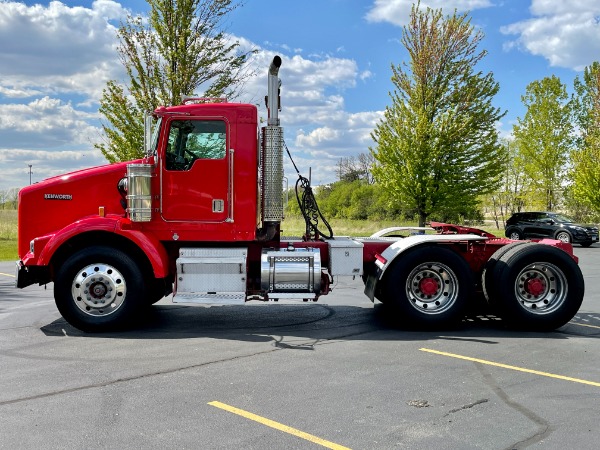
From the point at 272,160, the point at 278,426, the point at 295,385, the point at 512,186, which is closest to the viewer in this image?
the point at 278,426

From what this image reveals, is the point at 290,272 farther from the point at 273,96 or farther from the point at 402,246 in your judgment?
the point at 273,96

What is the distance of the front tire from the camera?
304 inches

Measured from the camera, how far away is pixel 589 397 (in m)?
5.23

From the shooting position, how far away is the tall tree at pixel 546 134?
35375mm

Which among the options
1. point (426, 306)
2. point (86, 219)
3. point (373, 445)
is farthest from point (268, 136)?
point (373, 445)

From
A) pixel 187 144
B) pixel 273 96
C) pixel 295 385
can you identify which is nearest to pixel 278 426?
pixel 295 385

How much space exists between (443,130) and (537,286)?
1691 cm

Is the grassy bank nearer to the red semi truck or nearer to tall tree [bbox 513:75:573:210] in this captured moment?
the red semi truck

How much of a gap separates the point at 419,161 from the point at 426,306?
1696 cm

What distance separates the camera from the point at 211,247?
8.36 m

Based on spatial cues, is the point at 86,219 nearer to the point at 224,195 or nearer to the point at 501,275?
the point at 224,195

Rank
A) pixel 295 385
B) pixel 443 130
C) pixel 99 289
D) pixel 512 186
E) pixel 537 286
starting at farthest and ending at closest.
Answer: pixel 512 186 < pixel 443 130 < pixel 537 286 < pixel 99 289 < pixel 295 385

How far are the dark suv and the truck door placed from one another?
23396mm

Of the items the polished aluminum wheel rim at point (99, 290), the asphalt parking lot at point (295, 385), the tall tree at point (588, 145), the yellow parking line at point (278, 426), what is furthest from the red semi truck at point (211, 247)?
the tall tree at point (588, 145)
